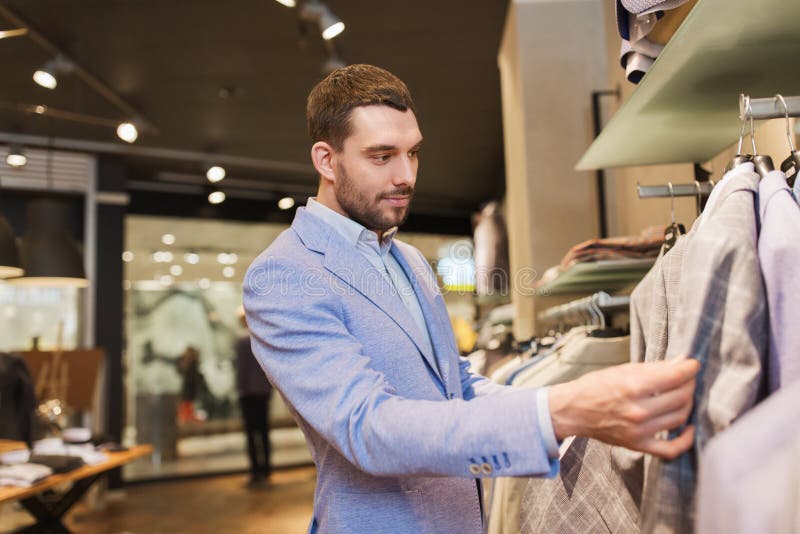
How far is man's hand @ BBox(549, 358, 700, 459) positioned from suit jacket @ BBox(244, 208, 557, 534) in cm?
7

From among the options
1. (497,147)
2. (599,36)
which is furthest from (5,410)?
(497,147)

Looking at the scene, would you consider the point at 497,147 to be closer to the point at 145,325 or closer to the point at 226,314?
the point at 226,314

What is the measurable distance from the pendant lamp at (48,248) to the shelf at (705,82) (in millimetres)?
4670

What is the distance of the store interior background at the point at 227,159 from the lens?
3.96 meters

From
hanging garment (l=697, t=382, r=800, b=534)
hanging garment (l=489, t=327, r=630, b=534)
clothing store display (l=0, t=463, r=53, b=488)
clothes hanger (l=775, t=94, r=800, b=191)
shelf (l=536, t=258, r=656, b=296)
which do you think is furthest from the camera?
clothing store display (l=0, t=463, r=53, b=488)

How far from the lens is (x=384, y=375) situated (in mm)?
1319

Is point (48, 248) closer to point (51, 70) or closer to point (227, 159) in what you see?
point (51, 70)

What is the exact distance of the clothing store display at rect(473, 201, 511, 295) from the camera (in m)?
5.29

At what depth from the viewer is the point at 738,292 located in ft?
2.98

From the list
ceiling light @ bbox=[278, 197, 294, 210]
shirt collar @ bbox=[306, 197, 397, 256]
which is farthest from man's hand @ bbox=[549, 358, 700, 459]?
ceiling light @ bbox=[278, 197, 294, 210]

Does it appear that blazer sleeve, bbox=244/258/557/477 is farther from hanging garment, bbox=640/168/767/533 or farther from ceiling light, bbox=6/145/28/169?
ceiling light, bbox=6/145/28/169

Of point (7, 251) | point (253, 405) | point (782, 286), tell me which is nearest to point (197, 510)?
point (253, 405)

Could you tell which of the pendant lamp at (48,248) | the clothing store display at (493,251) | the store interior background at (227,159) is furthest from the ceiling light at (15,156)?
the clothing store display at (493,251)

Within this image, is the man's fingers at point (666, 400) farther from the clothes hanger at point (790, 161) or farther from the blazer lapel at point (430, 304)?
the blazer lapel at point (430, 304)
